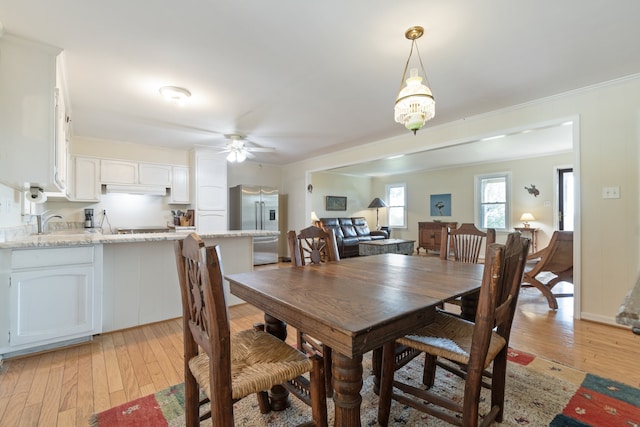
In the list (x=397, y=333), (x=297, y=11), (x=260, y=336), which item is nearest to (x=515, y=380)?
(x=397, y=333)

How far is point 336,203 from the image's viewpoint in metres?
8.55

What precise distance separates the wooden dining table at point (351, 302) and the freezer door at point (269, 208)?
14.4ft

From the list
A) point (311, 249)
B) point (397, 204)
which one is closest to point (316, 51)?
point (311, 249)

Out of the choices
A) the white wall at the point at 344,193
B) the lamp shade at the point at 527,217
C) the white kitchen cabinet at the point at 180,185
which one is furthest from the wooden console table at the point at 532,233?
the white kitchen cabinet at the point at 180,185

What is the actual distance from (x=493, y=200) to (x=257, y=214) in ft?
18.1

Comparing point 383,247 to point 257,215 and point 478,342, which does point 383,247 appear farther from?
point 478,342

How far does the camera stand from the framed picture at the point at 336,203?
838 cm

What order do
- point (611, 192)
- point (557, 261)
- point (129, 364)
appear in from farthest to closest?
point (557, 261) → point (611, 192) → point (129, 364)

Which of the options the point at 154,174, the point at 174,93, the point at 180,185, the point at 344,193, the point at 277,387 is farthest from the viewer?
the point at 344,193

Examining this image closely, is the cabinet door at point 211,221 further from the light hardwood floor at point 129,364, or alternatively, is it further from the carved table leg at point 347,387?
the carved table leg at point 347,387

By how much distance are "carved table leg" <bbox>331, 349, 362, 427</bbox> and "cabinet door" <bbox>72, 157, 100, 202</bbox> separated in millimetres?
5213

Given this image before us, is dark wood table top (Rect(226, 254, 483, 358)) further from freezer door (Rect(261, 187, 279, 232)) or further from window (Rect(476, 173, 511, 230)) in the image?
window (Rect(476, 173, 511, 230))

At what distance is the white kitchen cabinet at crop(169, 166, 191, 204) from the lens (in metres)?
5.40

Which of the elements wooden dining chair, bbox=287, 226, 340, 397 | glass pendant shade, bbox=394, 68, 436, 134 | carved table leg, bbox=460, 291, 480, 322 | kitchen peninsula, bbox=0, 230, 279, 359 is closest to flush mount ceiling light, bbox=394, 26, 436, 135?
glass pendant shade, bbox=394, 68, 436, 134
